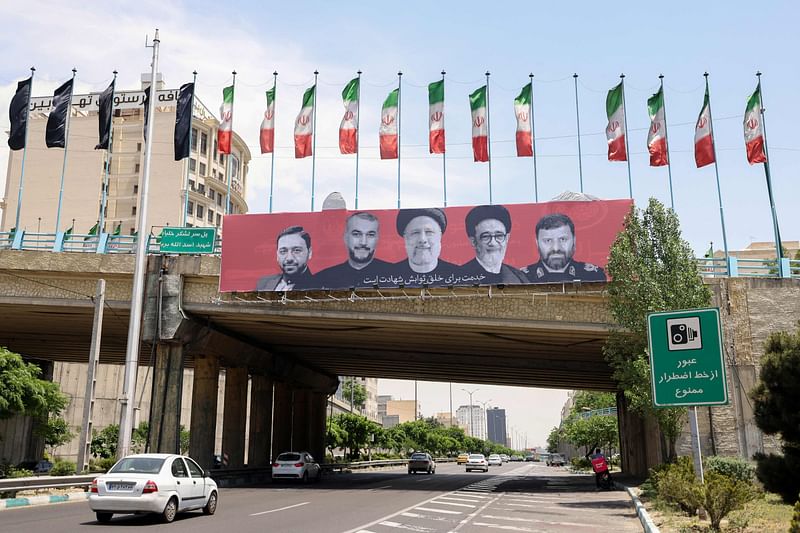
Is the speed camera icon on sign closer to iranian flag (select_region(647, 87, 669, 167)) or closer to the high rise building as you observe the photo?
iranian flag (select_region(647, 87, 669, 167))

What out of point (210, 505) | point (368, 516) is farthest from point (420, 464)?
point (210, 505)

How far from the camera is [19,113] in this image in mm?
34281

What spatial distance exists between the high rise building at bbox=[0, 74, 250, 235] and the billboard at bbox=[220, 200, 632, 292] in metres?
52.3

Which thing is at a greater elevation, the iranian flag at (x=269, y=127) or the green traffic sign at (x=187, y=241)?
the iranian flag at (x=269, y=127)

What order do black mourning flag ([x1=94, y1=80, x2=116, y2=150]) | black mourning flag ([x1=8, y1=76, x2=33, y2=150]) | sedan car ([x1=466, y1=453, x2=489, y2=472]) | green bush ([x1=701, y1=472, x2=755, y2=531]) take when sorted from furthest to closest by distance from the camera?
1. sedan car ([x1=466, y1=453, x2=489, y2=472])
2. black mourning flag ([x1=8, y1=76, x2=33, y2=150])
3. black mourning flag ([x1=94, y1=80, x2=116, y2=150])
4. green bush ([x1=701, y1=472, x2=755, y2=531])

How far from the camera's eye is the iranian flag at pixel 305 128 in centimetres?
3394

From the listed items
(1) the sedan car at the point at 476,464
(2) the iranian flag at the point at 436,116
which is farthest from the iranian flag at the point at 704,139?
(1) the sedan car at the point at 476,464

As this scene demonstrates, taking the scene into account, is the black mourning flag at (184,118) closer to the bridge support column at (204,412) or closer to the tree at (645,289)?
the bridge support column at (204,412)

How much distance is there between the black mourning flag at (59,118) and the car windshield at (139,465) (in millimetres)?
22303

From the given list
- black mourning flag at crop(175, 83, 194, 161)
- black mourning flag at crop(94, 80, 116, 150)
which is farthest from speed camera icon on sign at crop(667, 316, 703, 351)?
black mourning flag at crop(94, 80, 116, 150)

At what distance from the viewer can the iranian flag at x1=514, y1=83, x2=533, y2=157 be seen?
33.2 meters

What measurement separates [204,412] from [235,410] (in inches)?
220

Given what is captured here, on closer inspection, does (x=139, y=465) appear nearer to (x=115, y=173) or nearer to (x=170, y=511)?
(x=170, y=511)

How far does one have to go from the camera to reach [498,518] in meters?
17.7
